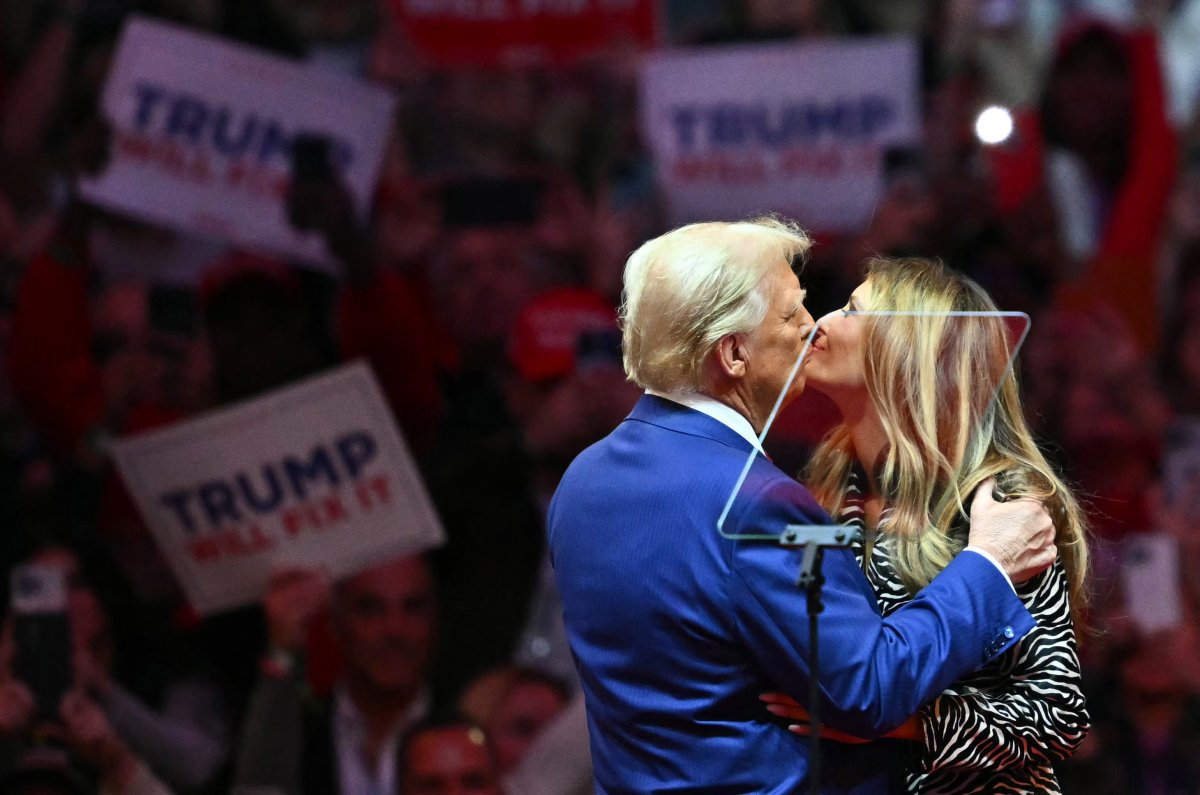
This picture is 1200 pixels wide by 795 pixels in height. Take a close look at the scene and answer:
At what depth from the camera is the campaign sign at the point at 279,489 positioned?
13.0ft

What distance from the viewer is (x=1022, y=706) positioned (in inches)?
72.7

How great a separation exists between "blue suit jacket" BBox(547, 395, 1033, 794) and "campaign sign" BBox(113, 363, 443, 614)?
2.10 meters

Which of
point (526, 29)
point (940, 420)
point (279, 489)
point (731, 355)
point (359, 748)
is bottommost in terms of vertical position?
point (359, 748)

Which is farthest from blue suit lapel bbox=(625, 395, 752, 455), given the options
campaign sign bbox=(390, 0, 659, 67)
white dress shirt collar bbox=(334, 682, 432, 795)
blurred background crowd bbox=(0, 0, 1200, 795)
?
campaign sign bbox=(390, 0, 659, 67)

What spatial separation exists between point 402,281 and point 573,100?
0.77 metres

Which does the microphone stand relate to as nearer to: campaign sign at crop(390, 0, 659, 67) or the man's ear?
the man's ear

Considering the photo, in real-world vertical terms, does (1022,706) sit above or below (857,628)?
below

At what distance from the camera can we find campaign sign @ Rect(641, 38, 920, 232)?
174 inches

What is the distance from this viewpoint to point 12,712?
3971 mm

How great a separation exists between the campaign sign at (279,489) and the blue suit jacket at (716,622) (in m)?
2.10

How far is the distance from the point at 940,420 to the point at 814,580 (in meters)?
0.41

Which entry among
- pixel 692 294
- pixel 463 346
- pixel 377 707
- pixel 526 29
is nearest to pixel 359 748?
pixel 377 707

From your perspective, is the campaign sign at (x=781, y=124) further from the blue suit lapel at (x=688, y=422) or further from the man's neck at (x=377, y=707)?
the blue suit lapel at (x=688, y=422)

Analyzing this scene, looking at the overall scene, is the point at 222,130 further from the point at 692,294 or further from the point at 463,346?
the point at 692,294
